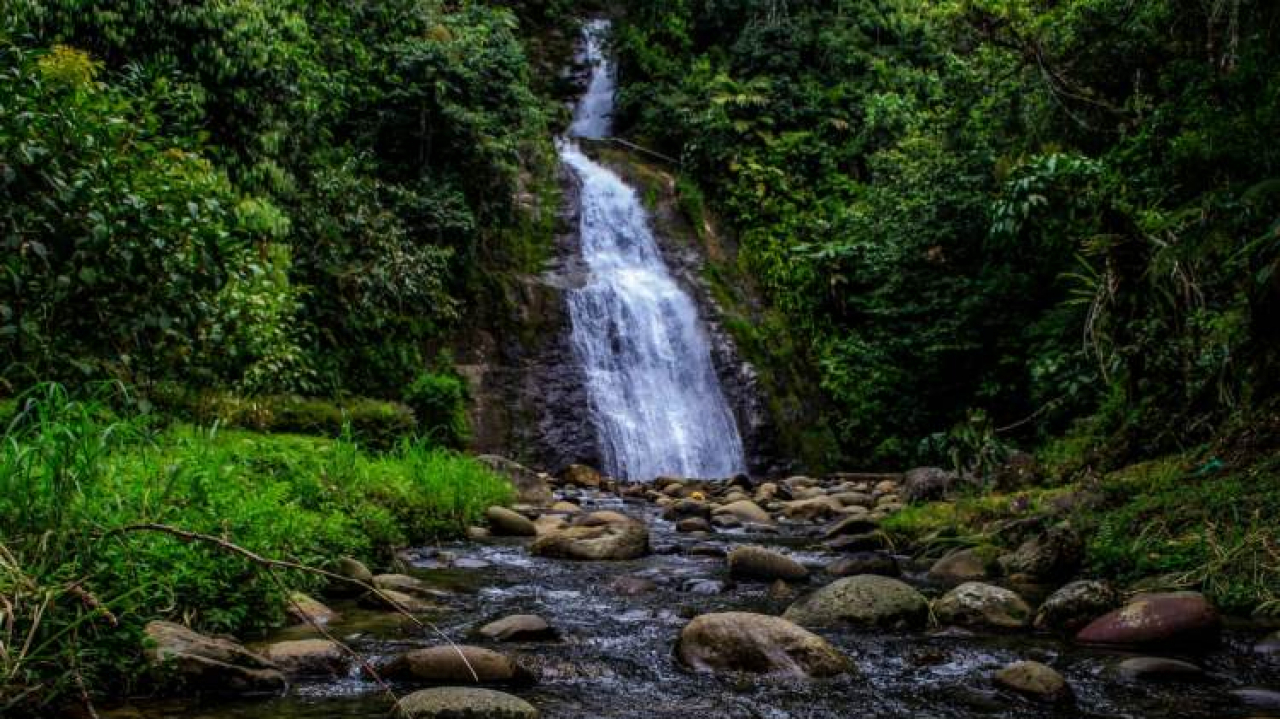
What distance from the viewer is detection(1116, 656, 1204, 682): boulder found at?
3467 millimetres

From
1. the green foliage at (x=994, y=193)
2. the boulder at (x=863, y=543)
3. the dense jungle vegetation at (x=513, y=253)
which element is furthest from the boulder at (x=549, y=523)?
the green foliage at (x=994, y=193)

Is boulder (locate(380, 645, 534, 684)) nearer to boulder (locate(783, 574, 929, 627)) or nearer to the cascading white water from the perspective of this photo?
boulder (locate(783, 574, 929, 627))

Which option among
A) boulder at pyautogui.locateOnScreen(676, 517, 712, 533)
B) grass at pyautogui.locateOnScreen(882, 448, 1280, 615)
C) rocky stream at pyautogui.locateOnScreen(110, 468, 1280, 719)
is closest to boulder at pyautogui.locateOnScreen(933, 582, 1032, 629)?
rocky stream at pyautogui.locateOnScreen(110, 468, 1280, 719)

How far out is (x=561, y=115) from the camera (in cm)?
2103

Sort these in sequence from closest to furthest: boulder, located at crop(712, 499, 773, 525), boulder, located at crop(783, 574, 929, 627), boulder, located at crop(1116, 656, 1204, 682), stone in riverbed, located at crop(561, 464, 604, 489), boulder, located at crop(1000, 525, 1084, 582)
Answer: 1. boulder, located at crop(1116, 656, 1204, 682)
2. boulder, located at crop(783, 574, 929, 627)
3. boulder, located at crop(1000, 525, 1084, 582)
4. boulder, located at crop(712, 499, 773, 525)
5. stone in riverbed, located at crop(561, 464, 604, 489)

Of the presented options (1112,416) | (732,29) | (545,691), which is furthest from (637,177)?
(545,691)

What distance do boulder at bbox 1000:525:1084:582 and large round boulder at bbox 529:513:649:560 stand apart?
2.39 metres

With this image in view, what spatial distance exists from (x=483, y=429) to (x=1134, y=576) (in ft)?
32.4

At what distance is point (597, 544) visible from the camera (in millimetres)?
6449

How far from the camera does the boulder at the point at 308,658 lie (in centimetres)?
326

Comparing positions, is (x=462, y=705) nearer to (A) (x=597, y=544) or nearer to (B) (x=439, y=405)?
(A) (x=597, y=544)

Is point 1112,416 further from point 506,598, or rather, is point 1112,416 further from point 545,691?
point 545,691

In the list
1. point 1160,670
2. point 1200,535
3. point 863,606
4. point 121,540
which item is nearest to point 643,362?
point 1200,535

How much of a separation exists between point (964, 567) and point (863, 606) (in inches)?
66.1
